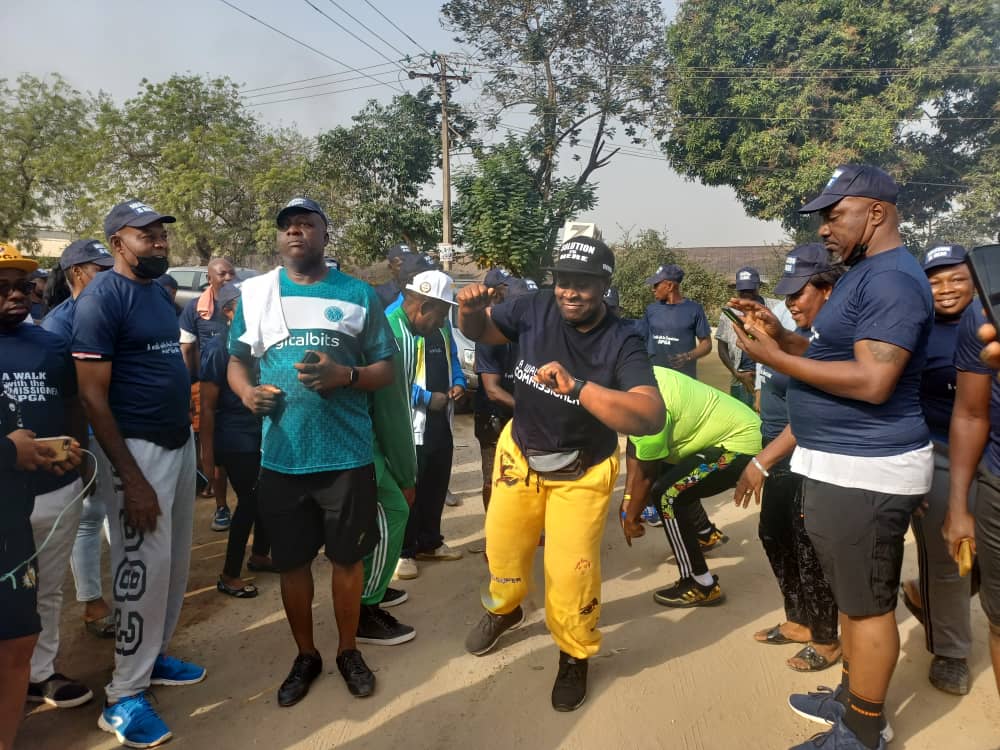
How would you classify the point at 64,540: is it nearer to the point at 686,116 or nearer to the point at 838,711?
the point at 838,711

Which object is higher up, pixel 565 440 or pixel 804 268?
pixel 804 268

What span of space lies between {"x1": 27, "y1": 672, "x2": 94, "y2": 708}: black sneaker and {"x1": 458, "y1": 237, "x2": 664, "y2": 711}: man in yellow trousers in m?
1.93

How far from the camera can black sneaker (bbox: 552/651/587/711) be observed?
120 inches

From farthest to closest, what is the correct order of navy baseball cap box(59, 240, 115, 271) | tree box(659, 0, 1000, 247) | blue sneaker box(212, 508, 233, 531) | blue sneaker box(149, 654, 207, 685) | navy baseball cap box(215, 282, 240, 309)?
tree box(659, 0, 1000, 247)
blue sneaker box(212, 508, 233, 531)
navy baseball cap box(215, 282, 240, 309)
navy baseball cap box(59, 240, 115, 271)
blue sneaker box(149, 654, 207, 685)

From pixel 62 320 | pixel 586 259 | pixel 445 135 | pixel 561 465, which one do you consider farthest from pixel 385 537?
pixel 445 135

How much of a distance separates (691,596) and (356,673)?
201cm

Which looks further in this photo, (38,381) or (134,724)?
(134,724)

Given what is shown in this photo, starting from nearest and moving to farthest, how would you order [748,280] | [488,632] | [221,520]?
[488,632]
[221,520]
[748,280]

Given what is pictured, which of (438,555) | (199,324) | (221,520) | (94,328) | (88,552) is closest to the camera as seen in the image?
(94,328)

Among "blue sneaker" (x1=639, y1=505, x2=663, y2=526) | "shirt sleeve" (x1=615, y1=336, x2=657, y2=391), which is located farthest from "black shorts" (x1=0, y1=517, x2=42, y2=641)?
"blue sneaker" (x1=639, y1=505, x2=663, y2=526)

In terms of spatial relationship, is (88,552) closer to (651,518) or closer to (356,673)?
(356,673)

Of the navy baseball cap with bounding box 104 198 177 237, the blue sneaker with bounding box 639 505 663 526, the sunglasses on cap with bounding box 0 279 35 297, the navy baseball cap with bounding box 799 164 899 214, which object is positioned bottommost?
the blue sneaker with bounding box 639 505 663 526

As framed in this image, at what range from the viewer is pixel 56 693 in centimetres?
300

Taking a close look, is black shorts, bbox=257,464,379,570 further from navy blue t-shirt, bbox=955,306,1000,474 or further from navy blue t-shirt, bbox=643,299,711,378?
navy blue t-shirt, bbox=643,299,711,378
